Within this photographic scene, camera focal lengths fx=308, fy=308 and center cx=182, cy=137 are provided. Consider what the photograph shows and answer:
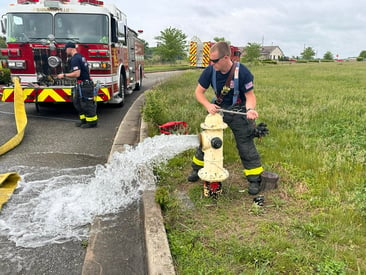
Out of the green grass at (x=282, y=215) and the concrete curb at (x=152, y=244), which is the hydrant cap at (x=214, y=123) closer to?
the green grass at (x=282, y=215)

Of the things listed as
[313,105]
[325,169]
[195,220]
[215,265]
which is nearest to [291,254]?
[215,265]

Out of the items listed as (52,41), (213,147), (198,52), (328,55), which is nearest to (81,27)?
(52,41)

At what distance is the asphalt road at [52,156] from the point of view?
2.35 m

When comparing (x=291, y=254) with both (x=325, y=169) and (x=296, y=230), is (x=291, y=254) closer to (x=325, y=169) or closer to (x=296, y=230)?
(x=296, y=230)

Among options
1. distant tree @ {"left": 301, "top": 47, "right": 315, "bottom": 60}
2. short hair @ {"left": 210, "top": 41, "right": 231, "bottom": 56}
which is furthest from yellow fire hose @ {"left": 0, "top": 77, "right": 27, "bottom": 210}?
distant tree @ {"left": 301, "top": 47, "right": 315, "bottom": 60}

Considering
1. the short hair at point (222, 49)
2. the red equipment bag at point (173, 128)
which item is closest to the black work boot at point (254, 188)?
the short hair at point (222, 49)

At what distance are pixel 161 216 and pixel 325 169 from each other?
2153 millimetres

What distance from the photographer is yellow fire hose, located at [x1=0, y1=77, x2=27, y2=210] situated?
3.30m

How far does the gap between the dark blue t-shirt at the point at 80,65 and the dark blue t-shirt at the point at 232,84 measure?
11.9ft

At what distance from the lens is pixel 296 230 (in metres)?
2.58

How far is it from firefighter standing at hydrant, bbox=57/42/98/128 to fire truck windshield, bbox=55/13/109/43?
98 cm

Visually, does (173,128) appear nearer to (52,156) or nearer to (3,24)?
(52,156)

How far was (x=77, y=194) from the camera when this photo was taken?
3309 millimetres

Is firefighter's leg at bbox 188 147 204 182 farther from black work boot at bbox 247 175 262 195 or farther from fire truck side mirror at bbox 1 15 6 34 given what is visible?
fire truck side mirror at bbox 1 15 6 34
